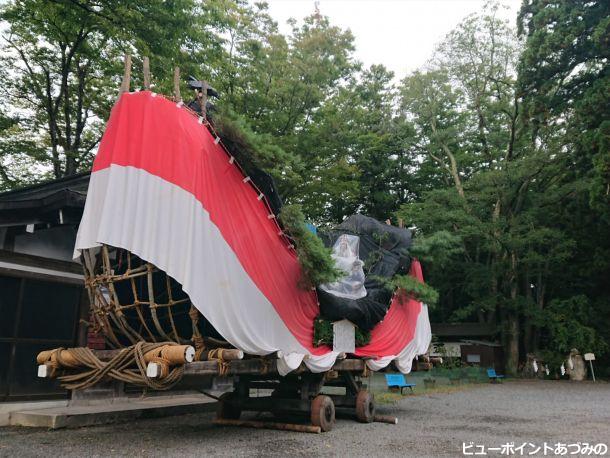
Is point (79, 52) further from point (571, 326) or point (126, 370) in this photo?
point (571, 326)

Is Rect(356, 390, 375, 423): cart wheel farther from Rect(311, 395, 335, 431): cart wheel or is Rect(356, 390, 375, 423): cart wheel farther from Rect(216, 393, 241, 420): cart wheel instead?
Rect(216, 393, 241, 420): cart wheel

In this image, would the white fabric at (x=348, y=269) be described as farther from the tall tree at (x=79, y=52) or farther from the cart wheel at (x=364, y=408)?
the tall tree at (x=79, y=52)

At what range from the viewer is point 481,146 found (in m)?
27.0

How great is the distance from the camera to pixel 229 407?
809cm

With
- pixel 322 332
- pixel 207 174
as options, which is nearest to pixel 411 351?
pixel 322 332

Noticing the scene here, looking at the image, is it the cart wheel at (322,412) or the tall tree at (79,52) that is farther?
the tall tree at (79,52)

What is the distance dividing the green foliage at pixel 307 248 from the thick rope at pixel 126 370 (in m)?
2.07

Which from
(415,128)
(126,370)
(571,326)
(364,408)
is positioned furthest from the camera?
(415,128)

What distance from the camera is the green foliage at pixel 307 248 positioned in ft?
21.3

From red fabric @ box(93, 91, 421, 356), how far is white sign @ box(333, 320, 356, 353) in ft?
2.33

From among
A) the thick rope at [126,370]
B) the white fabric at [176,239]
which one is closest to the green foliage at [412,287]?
the white fabric at [176,239]

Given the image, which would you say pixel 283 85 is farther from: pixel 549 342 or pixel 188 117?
pixel 549 342

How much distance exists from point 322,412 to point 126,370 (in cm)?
312

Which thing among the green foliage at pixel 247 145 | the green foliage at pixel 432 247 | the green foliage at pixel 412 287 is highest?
the green foliage at pixel 247 145
